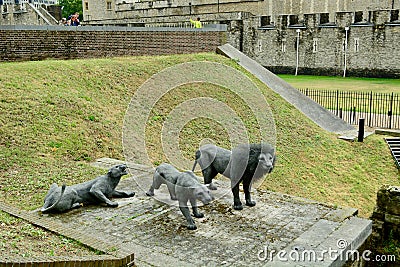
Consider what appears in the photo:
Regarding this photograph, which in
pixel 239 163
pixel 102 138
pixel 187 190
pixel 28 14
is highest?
pixel 28 14

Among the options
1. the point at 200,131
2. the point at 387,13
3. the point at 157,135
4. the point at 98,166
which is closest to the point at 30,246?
the point at 98,166

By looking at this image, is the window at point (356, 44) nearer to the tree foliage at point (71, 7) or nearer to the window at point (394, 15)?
the window at point (394, 15)

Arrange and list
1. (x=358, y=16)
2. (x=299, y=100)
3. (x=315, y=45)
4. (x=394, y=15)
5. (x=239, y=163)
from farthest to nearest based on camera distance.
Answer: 1. (x=315, y=45)
2. (x=358, y=16)
3. (x=394, y=15)
4. (x=299, y=100)
5. (x=239, y=163)

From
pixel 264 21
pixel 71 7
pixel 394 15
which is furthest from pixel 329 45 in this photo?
pixel 71 7

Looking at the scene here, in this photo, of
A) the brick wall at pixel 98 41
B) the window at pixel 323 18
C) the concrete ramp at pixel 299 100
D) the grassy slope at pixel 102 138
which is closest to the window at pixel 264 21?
the window at pixel 323 18

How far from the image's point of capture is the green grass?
1125 inches

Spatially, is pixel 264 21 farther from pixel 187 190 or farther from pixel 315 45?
pixel 187 190

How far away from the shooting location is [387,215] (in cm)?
851

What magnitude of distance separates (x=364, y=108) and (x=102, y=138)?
14.2 metres

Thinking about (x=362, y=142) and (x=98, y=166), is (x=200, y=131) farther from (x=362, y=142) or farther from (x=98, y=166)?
(x=362, y=142)

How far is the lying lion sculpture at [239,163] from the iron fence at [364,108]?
12.4 m

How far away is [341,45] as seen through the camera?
36.9m

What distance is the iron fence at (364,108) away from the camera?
1881 centimetres

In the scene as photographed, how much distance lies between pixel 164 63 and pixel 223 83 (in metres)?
2.77
